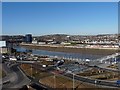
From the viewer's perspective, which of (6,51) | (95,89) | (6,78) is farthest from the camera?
(6,51)

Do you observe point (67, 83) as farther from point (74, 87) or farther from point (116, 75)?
point (116, 75)

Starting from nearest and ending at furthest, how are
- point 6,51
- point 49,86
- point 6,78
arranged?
point 49,86 < point 6,78 < point 6,51

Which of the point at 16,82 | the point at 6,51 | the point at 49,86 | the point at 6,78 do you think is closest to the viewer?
the point at 49,86

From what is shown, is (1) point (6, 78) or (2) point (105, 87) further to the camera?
(1) point (6, 78)

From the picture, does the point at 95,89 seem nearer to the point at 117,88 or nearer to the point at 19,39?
the point at 117,88

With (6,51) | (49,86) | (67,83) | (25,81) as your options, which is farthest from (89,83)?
(6,51)

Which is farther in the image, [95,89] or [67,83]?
[67,83]

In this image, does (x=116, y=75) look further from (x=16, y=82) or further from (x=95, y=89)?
(x=16, y=82)

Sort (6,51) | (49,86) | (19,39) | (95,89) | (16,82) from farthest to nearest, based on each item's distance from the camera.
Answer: (19,39), (6,51), (16,82), (49,86), (95,89)

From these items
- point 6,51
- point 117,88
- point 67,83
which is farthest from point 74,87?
point 6,51
